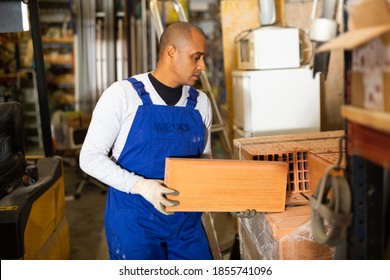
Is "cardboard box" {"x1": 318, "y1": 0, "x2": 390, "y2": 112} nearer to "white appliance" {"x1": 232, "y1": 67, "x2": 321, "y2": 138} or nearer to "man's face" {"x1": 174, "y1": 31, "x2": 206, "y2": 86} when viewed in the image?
"man's face" {"x1": 174, "y1": 31, "x2": 206, "y2": 86}

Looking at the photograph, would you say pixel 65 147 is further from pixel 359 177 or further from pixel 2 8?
pixel 359 177

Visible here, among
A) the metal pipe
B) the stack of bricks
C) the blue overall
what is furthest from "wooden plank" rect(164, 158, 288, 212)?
the metal pipe

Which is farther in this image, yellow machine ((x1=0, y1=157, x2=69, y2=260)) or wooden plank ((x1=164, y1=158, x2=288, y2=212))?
yellow machine ((x1=0, y1=157, x2=69, y2=260))

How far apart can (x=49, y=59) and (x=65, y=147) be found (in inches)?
105

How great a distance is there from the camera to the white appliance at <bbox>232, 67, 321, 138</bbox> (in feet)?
10.8

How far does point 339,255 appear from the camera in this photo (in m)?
1.40

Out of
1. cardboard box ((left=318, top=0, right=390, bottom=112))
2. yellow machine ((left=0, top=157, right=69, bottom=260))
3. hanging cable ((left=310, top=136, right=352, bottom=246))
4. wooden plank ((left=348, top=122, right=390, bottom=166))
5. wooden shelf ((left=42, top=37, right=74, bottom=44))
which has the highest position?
wooden shelf ((left=42, top=37, right=74, bottom=44))

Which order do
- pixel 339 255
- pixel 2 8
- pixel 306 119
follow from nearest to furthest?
pixel 339 255
pixel 2 8
pixel 306 119

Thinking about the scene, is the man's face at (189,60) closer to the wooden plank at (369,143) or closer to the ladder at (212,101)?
the wooden plank at (369,143)

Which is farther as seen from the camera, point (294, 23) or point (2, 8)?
point (294, 23)

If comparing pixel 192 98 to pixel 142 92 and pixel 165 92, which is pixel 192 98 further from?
pixel 142 92

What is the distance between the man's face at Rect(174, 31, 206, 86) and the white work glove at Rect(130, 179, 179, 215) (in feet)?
1.67

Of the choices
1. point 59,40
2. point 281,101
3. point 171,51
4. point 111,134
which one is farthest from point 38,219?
point 59,40
